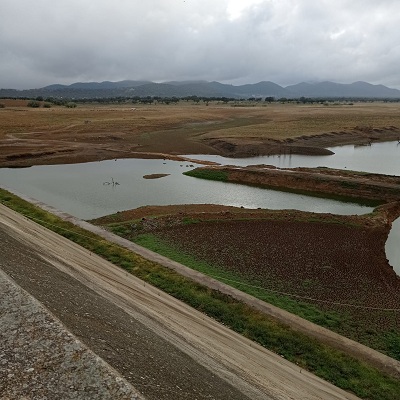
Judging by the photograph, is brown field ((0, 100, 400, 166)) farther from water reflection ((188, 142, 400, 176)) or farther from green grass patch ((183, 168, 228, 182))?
green grass patch ((183, 168, 228, 182))

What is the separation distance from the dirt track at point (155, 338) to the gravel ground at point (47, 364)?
535mm

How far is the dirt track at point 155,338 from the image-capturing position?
10.4 meters

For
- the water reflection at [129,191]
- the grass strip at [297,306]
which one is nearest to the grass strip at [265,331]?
the grass strip at [297,306]

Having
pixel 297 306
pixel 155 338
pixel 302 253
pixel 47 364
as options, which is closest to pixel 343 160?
pixel 302 253

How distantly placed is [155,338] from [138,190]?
27.1 m

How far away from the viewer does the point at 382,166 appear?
54.9m

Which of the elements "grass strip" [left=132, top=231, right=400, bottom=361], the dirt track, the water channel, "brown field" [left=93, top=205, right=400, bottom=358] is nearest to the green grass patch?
the water channel

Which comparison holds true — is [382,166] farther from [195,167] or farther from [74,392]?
[74,392]

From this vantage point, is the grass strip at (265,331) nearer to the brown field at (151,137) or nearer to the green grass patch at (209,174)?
the green grass patch at (209,174)

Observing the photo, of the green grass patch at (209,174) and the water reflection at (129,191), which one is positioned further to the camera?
the green grass patch at (209,174)

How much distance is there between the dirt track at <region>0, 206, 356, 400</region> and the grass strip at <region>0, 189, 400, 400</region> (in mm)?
499

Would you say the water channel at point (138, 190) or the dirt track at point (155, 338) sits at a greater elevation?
the dirt track at point (155, 338)

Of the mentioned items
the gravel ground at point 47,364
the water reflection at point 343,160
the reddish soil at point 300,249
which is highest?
the gravel ground at point 47,364

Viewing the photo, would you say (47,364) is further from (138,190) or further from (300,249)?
(138,190)
